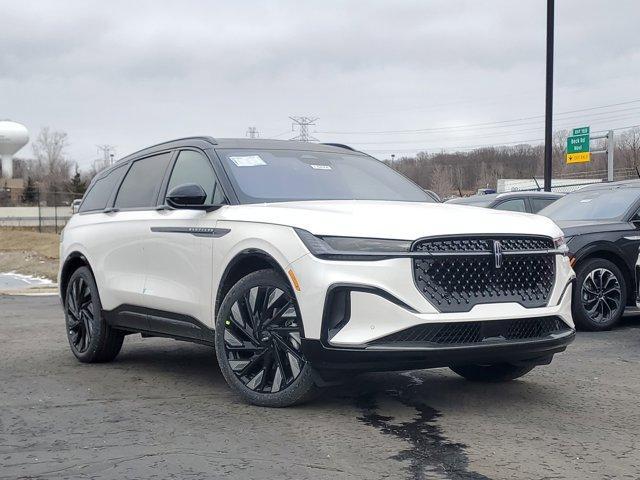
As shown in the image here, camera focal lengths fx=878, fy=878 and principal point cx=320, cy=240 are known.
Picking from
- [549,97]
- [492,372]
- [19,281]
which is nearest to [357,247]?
[492,372]

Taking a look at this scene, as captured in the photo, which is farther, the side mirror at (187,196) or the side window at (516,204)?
the side window at (516,204)

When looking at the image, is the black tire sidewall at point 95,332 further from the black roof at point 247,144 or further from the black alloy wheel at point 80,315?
the black roof at point 247,144

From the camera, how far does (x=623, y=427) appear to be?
4.82 metres

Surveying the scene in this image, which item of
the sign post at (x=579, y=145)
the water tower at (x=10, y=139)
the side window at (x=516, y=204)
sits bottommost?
the side window at (x=516, y=204)

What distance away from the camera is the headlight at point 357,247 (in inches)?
184

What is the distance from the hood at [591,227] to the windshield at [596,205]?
19cm

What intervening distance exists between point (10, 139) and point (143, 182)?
113 metres

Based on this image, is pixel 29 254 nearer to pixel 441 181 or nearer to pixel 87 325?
pixel 441 181

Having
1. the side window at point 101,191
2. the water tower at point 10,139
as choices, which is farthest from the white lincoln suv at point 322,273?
the water tower at point 10,139

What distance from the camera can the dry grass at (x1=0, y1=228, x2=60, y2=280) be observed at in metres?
25.3

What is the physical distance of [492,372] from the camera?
598cm

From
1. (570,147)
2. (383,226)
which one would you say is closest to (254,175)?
(383,226)

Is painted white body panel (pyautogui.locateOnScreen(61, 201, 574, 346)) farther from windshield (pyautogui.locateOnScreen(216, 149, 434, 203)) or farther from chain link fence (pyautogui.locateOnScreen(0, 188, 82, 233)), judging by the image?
chain link fence (pyautogui.locateOnScreen(0, 188, 82, 233))

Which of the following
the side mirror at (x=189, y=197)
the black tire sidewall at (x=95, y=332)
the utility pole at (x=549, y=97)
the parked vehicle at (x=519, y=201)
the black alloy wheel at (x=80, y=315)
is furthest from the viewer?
the utility pole at (x=549, y=97)
